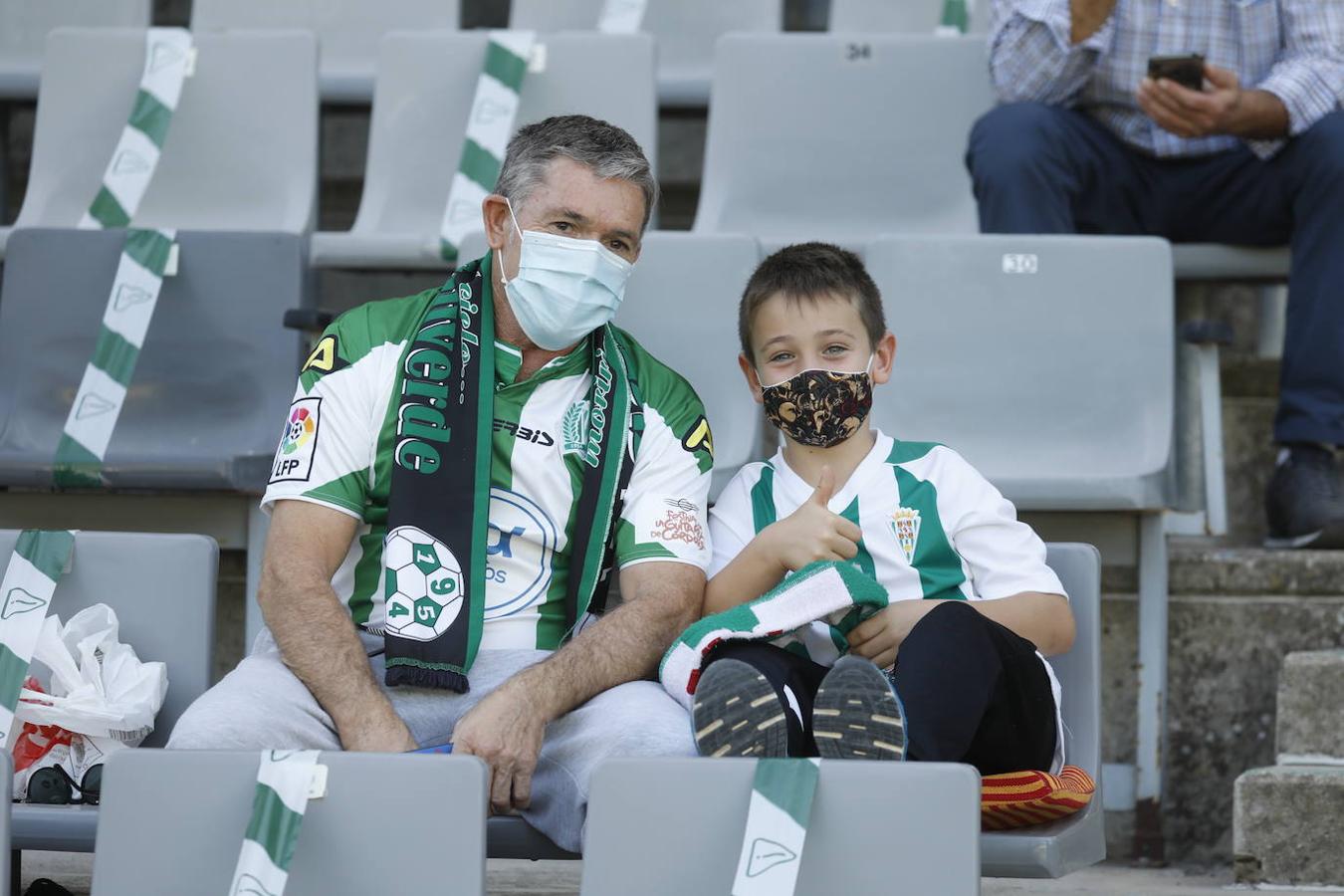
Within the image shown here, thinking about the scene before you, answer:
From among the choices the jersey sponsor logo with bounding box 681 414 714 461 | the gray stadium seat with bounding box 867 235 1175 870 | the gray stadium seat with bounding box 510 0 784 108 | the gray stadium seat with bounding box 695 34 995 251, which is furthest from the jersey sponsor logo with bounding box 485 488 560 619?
the gray stadium seat with bounding box 510 0 784 108

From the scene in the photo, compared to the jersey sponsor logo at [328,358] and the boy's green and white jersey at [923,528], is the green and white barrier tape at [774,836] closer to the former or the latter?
the boy's green and white jersey at [923,528]

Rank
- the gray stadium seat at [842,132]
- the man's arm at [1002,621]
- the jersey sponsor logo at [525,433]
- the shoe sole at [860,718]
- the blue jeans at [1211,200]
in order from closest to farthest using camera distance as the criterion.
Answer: the shoe sole at [860,718]
the man's arm at [1002,621]
the jersey sponsor logo at [525,433]
the blue jeans at [1211,200]
the gray stadium seat at [842,132]

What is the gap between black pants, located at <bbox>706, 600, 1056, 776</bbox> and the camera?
1.91 metres

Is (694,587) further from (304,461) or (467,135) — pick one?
(467,135)

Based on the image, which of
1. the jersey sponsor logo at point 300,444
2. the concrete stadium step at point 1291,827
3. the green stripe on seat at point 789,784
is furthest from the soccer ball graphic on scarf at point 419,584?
the concrete stadium step at point 1291,827

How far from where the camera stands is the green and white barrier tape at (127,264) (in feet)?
10.4

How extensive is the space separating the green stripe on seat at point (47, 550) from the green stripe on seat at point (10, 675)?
124 millimetres

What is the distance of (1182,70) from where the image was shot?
3.31 m

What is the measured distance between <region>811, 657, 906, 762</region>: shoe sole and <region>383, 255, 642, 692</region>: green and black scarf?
54 centimetres

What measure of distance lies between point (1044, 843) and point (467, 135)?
239 centimetres

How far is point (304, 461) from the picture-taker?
88.0 inches

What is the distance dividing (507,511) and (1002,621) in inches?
26.8

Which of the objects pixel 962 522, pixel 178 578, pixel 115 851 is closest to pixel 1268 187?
pixel 962 522

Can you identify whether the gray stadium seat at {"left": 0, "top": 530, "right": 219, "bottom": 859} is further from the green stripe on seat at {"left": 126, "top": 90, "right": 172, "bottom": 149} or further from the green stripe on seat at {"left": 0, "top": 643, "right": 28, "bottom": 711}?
the green stripe on seat at {"left": 126, "top": 90, "right": 172, "bottom": 149}
